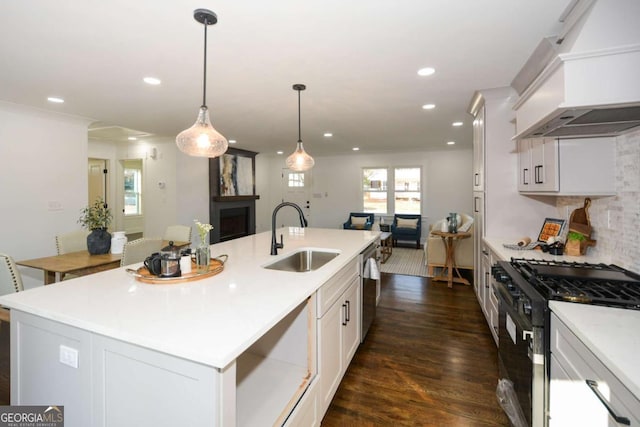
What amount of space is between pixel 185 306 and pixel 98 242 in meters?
2.35

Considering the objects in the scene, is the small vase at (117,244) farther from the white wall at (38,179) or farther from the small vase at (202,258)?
the small vase at (202,258)

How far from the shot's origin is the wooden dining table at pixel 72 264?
247 centimetres

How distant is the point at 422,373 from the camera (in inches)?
88.7

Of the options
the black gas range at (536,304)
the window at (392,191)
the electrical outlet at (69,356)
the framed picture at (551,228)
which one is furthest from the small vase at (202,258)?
the window at (392,191)

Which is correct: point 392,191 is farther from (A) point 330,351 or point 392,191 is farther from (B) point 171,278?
(B) point 171,278

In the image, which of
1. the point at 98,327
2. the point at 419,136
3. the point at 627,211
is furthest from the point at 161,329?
the point at 419,136

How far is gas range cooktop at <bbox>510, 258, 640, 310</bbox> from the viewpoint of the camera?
1331mm

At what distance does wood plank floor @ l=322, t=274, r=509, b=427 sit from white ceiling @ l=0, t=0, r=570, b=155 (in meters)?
2.39

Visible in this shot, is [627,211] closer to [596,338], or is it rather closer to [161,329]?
[596,338]

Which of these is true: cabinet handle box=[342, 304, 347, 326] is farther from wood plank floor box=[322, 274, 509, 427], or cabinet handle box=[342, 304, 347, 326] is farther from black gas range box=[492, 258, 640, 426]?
black gas range box=[492, 258, 640, 426]

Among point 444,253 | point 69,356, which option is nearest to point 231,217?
point 444,253

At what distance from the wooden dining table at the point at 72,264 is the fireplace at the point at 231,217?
3447 millimetres

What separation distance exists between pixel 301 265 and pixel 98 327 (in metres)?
1.66

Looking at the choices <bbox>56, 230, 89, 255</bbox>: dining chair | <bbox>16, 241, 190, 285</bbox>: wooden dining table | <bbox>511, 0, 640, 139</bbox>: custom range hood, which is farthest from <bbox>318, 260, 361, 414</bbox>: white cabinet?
<bbox>56, 230, 89, 255</bbox>: dining chair
